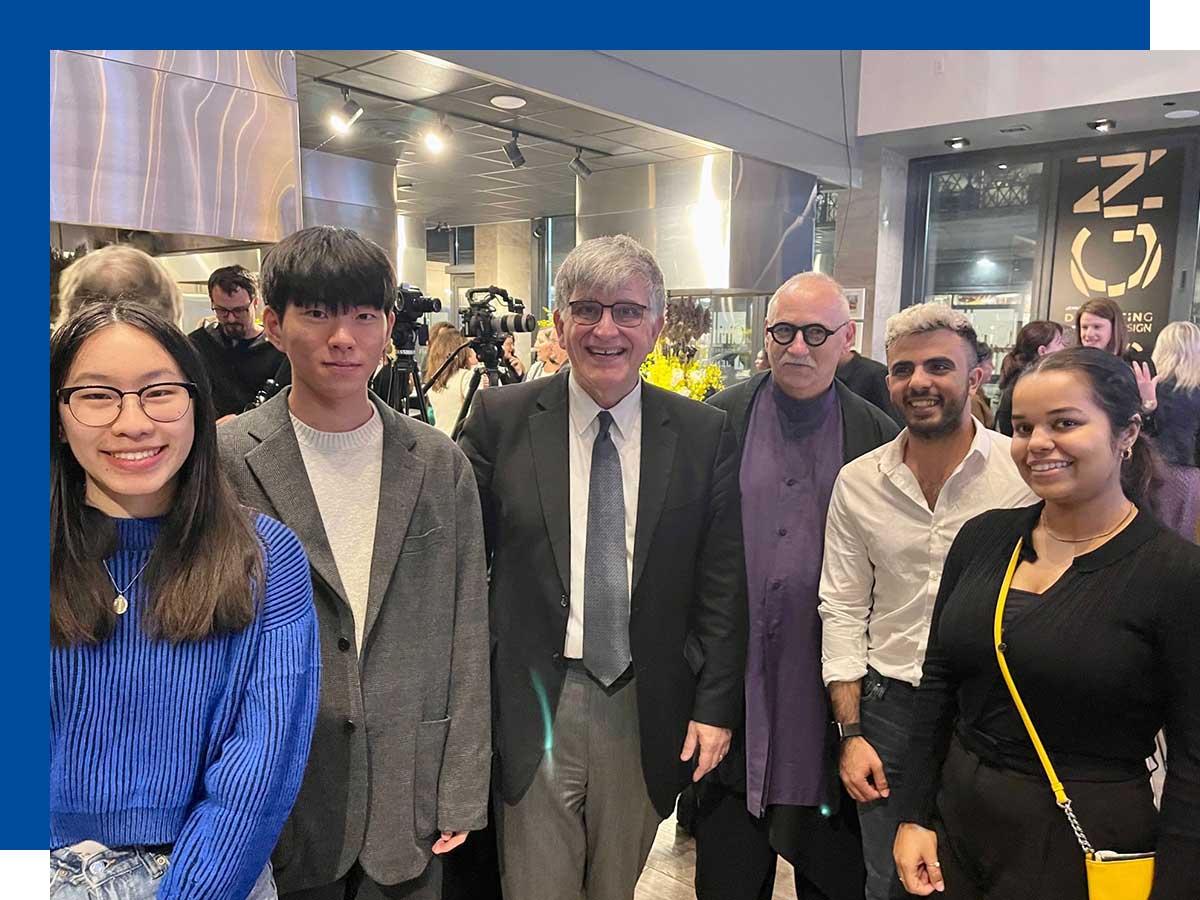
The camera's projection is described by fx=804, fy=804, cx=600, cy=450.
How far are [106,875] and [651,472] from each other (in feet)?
3.70

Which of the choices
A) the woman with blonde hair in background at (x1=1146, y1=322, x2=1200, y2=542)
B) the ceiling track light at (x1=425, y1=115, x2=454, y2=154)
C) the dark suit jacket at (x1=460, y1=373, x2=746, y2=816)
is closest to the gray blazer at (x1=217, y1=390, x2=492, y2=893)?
the dark suit jacket at (x1=460, y1=373, x2=746, y2=816)

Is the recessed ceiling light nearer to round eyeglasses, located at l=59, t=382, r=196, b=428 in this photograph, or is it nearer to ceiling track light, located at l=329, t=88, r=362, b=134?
ceiling track light, located at l=329, t=88, r=362, b=134

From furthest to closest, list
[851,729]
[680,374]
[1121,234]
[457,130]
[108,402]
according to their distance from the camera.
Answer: [1121,234] < [457,130] < [680,374] < [851,729] < [108,402]

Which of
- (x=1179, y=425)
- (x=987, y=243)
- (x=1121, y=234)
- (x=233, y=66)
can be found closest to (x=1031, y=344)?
Answer: (x=1179, y=425)

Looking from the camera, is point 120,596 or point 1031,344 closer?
point 120,596

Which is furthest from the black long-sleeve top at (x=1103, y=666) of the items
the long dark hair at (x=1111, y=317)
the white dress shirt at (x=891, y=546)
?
the long dark hair at (x=1111, y=317)

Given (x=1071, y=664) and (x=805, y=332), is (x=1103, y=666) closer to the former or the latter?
(x=1071, y=664)

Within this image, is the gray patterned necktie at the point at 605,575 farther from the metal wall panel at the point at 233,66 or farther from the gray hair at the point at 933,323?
the metal wall panel at the point at 233,66

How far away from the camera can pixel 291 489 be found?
137cm

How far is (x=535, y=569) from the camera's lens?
1.64 metres
